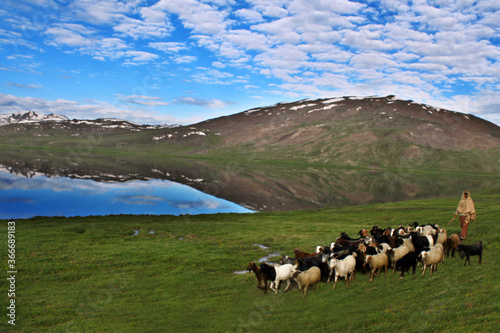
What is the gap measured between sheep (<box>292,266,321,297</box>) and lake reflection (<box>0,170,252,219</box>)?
37.3 m

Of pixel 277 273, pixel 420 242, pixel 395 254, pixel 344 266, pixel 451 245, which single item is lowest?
pixel 277 273

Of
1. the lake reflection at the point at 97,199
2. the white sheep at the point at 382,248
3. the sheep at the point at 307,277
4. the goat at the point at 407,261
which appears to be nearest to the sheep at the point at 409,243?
the white sheep at the point at 382,248

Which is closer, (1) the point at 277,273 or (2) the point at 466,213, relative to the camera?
(1) the point at 277,273

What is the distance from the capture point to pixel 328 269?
52.2 feet

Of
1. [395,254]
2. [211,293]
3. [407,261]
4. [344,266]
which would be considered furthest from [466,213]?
[211,293]

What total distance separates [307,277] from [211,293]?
4.79 metres

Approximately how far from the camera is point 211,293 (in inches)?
627

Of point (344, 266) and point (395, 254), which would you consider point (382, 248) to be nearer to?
point (395, 254)

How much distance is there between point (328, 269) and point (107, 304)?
34.4ft

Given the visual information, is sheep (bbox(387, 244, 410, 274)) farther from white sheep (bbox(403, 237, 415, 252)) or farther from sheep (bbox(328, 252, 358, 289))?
sheep (bbox(328, 252, 358, 289))

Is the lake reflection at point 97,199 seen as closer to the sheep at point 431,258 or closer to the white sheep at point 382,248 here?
the white sheep at point 382,248

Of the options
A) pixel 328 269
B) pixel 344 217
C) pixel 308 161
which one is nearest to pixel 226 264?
pixel 328 269

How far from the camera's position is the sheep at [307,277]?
48.5 ft

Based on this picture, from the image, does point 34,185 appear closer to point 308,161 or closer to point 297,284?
point 297,284
